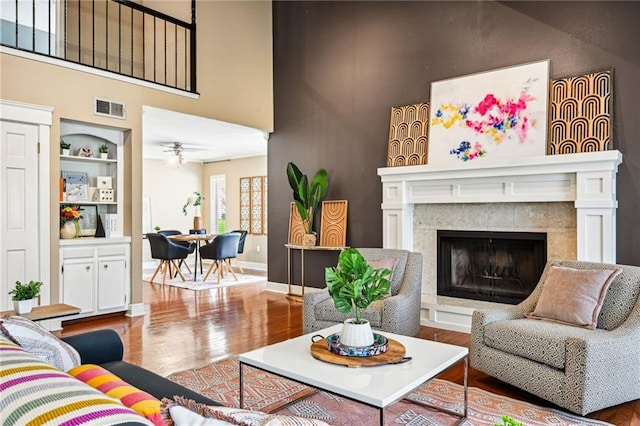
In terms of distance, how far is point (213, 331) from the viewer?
14.6ft

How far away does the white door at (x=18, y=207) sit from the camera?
4223mm

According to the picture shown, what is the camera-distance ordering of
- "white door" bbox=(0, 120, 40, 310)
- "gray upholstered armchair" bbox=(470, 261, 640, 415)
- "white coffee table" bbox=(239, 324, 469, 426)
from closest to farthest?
"white coffee table" bbox=(239, 324, 469, 426)
"gray upholstered armchair" bbox=(470, 261, 640, 415)
"white door" bbox=(0, 120, 40, 310)

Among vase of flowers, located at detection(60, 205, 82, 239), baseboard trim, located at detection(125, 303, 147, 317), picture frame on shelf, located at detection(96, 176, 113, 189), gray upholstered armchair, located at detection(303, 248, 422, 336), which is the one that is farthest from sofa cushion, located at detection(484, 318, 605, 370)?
picture frame on shelf, located at detection(96, 176, 113, 189)

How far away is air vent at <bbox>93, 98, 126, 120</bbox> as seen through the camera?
192 inches

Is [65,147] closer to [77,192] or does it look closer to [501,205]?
[77,192]

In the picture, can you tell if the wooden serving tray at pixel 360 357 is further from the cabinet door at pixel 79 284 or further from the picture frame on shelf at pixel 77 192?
the picture frame on shelf at pixel 77 192

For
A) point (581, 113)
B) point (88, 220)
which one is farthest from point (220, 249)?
point (581, 113)

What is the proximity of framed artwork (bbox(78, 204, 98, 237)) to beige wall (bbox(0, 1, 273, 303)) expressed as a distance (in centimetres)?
43

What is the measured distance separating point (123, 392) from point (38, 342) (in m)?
0.45

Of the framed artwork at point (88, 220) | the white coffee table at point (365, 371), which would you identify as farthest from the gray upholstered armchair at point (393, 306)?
the framed artwork at point (88, 220)

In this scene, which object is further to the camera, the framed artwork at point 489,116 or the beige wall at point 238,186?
the beige wall at point 238,186

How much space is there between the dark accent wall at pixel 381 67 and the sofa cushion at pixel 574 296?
4.16 feet

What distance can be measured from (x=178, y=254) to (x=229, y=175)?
3.03m

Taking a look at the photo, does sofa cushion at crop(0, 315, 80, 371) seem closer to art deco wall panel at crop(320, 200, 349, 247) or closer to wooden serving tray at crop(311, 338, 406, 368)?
wooden serving tray at crop(311, 338, 406, 368)
